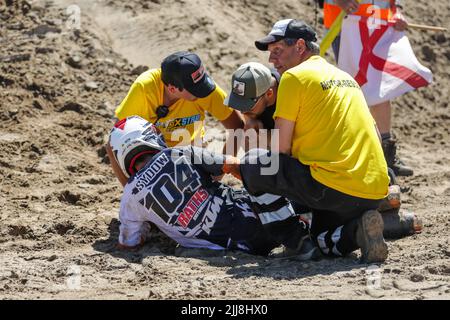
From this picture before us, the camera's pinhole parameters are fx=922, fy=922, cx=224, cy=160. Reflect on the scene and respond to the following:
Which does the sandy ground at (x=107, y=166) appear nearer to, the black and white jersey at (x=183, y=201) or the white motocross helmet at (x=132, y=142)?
the black and white jersey at (x=183, y=201)

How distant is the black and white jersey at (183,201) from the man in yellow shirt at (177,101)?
406 millimetres

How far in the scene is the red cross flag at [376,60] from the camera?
25.2 feet

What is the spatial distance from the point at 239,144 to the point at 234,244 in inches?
44.4

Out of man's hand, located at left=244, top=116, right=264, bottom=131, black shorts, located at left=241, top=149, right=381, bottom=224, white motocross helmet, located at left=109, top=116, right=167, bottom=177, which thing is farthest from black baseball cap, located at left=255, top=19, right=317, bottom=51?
white motocross helmet, located at left=109, top=116, right=167, bottom=177

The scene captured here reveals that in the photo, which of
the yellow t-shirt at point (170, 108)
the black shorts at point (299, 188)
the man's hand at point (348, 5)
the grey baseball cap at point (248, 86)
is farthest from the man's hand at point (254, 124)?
the man's hand at point (348, 5)

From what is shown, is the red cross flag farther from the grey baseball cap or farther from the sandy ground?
the grey baseball cap

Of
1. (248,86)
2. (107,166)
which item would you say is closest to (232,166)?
(248,86)

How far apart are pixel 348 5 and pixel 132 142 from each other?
8.77ft

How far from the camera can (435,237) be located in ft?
19.4

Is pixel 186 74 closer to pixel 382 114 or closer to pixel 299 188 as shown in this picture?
pixel 299 188

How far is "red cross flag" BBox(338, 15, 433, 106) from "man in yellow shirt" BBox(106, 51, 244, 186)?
145 cm

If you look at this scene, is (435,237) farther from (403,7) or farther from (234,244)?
(403,7)

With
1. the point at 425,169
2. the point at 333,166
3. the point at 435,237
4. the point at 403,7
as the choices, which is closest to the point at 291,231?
the point at 333,166

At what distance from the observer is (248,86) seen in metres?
5.80
